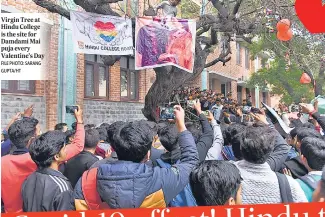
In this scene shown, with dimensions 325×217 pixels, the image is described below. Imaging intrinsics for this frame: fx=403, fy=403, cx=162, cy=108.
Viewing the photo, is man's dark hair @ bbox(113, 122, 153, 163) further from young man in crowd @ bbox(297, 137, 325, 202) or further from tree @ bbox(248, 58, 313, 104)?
tree @ bbox(248, 58, 313, 104)

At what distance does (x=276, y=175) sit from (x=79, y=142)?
70.2 inches

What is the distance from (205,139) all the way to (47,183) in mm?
1592

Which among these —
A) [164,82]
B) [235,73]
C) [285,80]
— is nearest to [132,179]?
[164,82]

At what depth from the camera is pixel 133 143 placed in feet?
8.62

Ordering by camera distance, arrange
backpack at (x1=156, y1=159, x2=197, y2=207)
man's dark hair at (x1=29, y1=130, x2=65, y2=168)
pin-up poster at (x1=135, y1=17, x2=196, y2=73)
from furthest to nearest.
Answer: pin-up poster at (x1=135, y1=17, x2=196, y2=73)
man's dark hair at (x1=29, y1=130, x2=65, y2=168)
backpack at (x1=156, y1=159, x2=197, y2=207)

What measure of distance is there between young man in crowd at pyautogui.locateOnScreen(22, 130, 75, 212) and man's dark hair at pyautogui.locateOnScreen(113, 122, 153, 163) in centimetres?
48

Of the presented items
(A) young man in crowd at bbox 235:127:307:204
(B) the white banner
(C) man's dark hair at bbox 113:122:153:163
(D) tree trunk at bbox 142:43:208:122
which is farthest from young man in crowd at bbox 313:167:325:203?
(D) tree trunk at bbox 142:43:208:122

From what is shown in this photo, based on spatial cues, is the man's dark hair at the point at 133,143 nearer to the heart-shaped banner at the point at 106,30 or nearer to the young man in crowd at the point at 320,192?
the young man in crowd at the point at 320,192

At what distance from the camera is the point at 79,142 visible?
3.67m

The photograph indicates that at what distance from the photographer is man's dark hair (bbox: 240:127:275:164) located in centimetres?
289

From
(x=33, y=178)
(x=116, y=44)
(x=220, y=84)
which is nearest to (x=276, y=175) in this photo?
(x=33, y=178)

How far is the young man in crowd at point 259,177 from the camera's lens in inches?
107

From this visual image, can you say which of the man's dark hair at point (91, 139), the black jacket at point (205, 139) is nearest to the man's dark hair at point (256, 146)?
the black jacket at point (205, 139)

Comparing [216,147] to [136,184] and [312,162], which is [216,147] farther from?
[136,184]
